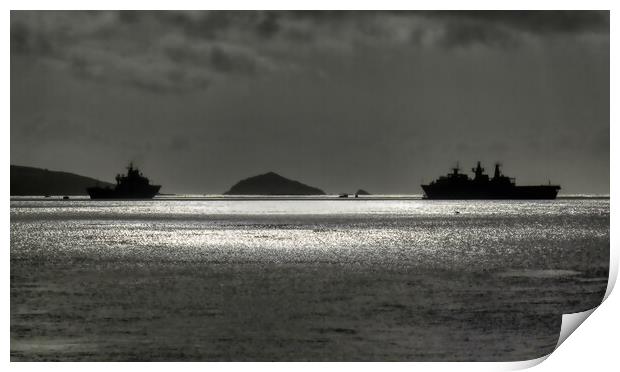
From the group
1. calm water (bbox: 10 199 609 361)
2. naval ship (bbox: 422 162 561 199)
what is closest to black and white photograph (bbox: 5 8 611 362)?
calm water (bbox: 10 199 609 361)

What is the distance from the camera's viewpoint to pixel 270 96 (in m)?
9.09

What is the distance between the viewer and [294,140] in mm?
10227

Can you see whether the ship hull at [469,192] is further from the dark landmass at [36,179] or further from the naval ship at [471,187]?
the dark landmass at [36,179]

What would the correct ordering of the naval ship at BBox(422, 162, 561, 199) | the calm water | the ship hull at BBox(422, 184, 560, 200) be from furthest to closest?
1. the ship hull at BBox(422, 184, 560, 200)
2. the naval ship at BBox(422, 162, 561, 199)
3. the calm water

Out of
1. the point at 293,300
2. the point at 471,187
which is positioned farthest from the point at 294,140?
the point at 471,187

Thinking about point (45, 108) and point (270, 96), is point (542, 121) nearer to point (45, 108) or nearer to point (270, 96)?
point (270, 96)

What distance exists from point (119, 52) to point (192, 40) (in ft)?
3.08

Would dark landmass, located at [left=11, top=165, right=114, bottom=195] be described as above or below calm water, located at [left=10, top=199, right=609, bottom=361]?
above

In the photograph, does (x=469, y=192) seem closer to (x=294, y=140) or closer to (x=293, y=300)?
(x=294, y=140)

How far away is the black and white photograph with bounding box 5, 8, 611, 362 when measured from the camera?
274 inches

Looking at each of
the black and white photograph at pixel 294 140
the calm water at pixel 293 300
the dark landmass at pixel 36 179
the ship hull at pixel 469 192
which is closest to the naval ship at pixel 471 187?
the ship hull at pixel 469 192

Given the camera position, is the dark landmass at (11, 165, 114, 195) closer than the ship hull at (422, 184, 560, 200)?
Yes

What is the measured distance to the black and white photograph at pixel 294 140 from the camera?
22.8ft

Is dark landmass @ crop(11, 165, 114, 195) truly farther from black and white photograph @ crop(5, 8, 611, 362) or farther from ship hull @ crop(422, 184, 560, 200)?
ship hull @ crop(422, 184, 560, 200)
